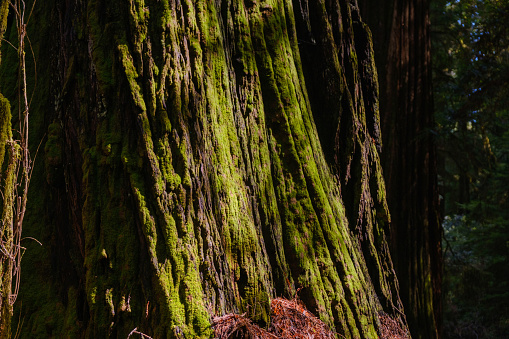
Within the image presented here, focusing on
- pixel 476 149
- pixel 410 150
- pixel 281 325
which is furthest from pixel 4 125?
pixel 476 149

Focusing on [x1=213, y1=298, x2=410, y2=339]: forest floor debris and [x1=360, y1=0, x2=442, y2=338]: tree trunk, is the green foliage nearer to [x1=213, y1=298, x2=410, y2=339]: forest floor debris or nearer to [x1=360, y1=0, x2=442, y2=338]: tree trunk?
[x1=360, y1=0, x2=442, y2=338]: tree trunk

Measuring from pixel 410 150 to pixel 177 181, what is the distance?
3.43 m

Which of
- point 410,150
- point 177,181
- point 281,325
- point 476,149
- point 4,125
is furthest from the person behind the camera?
point 476,149

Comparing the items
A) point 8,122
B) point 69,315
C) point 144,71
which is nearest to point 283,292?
point 69,315

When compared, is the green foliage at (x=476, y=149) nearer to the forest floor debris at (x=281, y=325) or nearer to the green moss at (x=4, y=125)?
the forest floor debris at (x=281, y=325)

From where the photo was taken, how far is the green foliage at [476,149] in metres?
7.55

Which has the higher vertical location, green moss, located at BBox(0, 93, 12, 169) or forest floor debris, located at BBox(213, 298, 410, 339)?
green moss, located at BBox(0, 93, 12, 169)

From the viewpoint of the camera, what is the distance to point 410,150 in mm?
5098

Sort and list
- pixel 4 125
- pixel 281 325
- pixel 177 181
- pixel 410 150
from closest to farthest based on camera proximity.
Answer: pixel 4 125, pixel 177 181, pixel 281 325, pixel 410 150

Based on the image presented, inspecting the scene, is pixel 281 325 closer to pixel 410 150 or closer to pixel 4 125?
pixel 4 125

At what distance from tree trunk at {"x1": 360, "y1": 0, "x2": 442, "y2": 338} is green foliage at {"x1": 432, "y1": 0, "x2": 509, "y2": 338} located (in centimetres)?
273

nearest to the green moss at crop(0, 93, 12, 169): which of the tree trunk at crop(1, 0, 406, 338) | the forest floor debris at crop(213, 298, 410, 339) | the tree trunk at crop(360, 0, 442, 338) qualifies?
the tree trunk at crop(1, 0, 406, 338)

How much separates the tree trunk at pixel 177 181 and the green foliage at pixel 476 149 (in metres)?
5.43

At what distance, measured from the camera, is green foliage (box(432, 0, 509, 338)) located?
7.55 m
